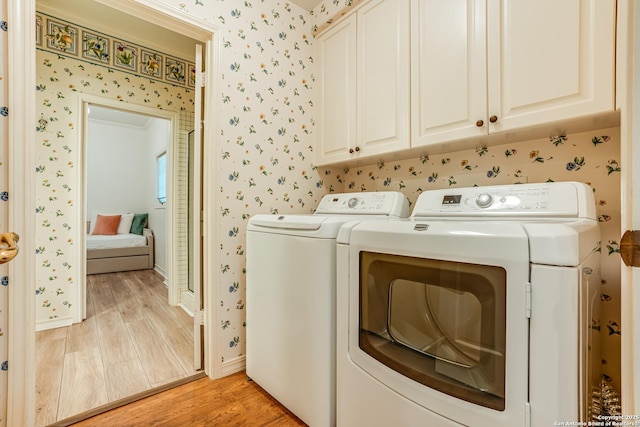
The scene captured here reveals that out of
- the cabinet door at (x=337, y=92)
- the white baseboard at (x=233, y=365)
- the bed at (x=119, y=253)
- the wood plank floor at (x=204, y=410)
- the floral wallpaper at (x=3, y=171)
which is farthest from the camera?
the bed at (x=119, y=253)

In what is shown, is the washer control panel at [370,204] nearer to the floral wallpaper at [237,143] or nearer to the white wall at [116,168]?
the floral wallpaper at [237,143]

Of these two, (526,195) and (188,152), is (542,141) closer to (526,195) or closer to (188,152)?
(526,195)

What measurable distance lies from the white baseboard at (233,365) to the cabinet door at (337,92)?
1393 mm

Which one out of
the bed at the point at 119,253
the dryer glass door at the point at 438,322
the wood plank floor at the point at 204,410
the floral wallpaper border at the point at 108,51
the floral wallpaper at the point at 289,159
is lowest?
the wood plank floor at the point at 204,410

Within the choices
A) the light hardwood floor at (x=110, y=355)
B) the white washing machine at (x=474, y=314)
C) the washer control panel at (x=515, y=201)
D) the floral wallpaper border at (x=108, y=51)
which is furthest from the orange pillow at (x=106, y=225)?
the washer control panel at (x=515, y=201)

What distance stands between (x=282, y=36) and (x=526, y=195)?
1770 millimetres

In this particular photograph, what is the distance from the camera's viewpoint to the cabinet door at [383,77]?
5.08ft

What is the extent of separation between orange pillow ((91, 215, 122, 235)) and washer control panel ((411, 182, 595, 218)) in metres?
5.43

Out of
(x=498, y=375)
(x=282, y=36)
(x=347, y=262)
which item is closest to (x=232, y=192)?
(x=347, y=262)

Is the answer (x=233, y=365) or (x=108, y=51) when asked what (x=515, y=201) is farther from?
(x=108, y=51)

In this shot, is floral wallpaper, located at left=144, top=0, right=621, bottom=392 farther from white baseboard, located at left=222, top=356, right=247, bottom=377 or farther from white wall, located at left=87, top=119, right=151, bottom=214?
white wall, located at left=87, top=119, right=151, bottom=214

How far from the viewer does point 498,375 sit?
0.75 m

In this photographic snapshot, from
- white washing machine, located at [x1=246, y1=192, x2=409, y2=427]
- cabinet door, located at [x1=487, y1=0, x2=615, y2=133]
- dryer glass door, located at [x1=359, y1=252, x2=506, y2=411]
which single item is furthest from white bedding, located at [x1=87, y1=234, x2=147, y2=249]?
cabinet door, located at [x1=487, y1=0, x2=615, y2=133]

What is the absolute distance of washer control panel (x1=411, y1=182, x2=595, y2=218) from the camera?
103 centimetres
